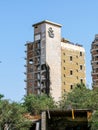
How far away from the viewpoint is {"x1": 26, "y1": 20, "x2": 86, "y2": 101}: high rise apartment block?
10962 cm

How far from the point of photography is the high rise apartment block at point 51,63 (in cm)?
10962

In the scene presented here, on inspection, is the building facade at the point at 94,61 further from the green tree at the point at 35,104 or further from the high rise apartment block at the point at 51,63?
the green tree at the point at 35,104

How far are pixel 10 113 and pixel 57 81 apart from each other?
198ft

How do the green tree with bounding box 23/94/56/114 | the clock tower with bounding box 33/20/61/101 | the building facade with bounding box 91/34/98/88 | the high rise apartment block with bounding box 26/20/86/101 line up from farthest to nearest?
the high rise apartment block with bounding box 26/20/86/101 < the clock tower with bounding box 33/20/61/101 < the building facade with bounding box 91/34/98/88 < the green tree with bounding box 23/94/56/114

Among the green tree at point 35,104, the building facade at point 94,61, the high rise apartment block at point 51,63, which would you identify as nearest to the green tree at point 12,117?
the green tree at point 35,104

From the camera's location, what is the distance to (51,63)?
11081cm

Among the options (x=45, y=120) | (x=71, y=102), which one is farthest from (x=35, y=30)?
(x=45, y=120)

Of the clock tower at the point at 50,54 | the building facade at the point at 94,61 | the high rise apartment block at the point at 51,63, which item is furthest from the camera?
the high rise apartment block at the point at 51,63

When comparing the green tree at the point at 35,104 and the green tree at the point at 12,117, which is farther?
the green tree at the point at 35,104

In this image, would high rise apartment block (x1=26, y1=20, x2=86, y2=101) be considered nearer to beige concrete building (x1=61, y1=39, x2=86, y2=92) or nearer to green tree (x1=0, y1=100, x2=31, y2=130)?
beige concrete building (x1=61, y1=39, x2=86, y2=92)

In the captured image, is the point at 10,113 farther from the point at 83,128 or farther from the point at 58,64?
the point at 58,64

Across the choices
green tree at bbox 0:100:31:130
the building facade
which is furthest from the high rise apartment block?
green tree at bbox 0:100:31:130

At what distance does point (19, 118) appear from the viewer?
5097 cm

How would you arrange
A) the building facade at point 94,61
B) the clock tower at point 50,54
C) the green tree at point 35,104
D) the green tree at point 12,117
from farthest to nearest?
the clock tower at point 50,54 < the building facade at point 94,61 < the green tree at point 35,104 < the green tree at point 12,117
